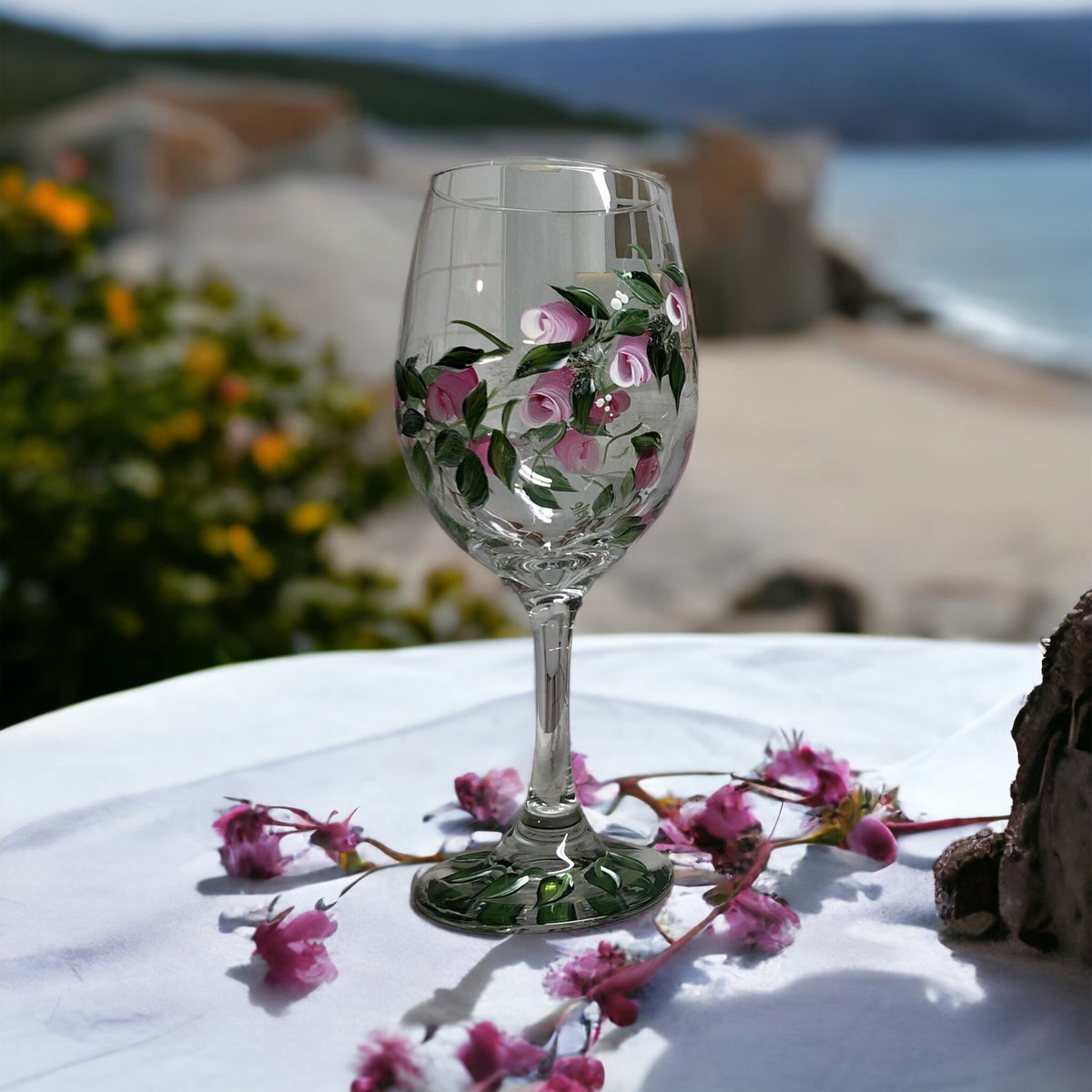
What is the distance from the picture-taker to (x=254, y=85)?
12.0 feet

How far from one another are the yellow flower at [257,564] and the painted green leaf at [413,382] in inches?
55.2

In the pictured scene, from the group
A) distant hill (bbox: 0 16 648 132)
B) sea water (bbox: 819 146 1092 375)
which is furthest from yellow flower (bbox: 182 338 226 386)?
sea water (bbox: 819 146 1092 375)

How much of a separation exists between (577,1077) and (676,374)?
0.31 metres

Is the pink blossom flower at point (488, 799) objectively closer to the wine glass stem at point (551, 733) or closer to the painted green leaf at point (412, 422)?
the wine glass stem at point (551, 733)

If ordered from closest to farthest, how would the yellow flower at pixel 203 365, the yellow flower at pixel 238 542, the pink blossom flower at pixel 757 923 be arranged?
1. the pink blossom flower at pixel 757 923
2. the yellow flower at pixel 238 542
3. the yellow flower at pixel 203 365

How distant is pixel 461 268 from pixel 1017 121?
363cm

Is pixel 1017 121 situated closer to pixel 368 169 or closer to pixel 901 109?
pixel 901 109

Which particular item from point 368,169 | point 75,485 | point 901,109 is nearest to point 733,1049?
point 75,485

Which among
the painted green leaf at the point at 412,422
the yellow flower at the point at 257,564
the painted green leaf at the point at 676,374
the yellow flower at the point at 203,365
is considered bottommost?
the yellow flower at the point at 257,564

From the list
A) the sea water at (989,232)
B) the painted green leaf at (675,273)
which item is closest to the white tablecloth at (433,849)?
the painted green leaf at (675,273)

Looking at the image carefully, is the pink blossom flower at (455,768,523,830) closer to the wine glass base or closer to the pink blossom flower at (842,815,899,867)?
the wine glass base

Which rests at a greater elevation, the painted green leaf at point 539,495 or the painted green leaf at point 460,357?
the painted green leaf at point 460,357

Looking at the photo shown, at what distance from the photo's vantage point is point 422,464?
0.62m

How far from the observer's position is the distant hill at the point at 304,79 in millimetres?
3428
